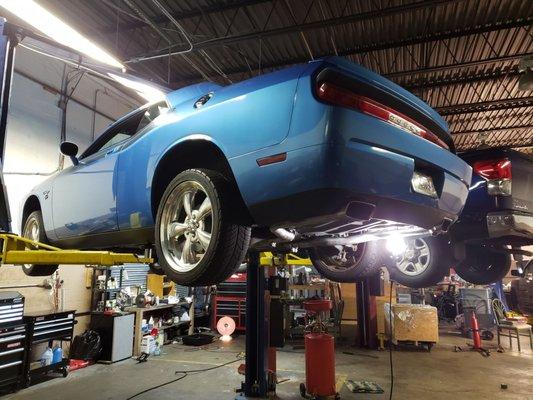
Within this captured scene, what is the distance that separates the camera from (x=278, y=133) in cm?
157

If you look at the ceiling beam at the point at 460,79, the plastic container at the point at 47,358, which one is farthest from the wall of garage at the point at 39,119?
the ceiling beam at the point at 460,79

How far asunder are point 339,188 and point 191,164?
104 centimetres

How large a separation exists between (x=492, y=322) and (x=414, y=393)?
6.08 m

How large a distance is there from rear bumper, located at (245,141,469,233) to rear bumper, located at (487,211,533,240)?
1603mm

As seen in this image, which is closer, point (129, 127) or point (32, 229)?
point (129, 127)

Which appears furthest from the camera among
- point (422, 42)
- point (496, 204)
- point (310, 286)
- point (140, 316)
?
point (310, 286)

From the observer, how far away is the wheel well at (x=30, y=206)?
12.7 feet

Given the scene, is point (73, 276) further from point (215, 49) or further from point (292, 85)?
point (292, 85)

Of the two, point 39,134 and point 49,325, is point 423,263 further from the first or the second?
point 39,134

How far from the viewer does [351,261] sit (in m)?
3.71

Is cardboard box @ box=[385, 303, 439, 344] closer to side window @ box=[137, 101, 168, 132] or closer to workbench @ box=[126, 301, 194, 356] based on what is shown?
workbench @ box=[126, 301, 194, 356]

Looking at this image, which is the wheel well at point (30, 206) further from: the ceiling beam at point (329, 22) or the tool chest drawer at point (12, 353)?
the ceiling beam at point (329, 22)

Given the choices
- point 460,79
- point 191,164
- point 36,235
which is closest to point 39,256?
point 191,164

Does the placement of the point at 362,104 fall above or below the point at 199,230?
above
